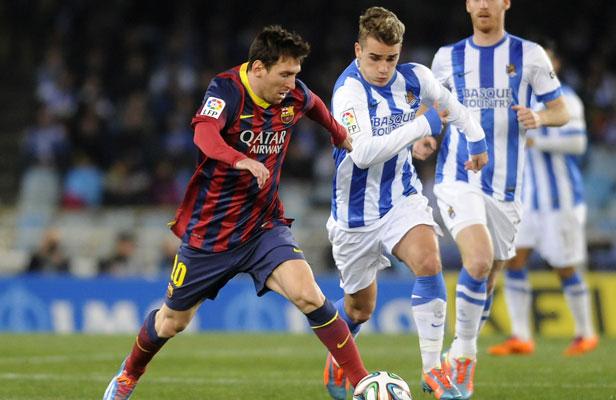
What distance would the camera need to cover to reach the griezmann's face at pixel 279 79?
6.37 meters

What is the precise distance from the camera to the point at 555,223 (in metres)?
11.3

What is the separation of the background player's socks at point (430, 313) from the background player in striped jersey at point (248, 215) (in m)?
0.75

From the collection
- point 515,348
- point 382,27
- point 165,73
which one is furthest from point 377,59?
point 165,73

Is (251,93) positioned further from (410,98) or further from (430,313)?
(430,313)

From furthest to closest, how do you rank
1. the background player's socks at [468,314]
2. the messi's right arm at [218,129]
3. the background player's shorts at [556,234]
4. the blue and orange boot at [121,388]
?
the background player's shorts at [556,234] → the background player's socks at [468,314] → the blue and orange boot at [121,388] → the messi's right arm at [218,129]

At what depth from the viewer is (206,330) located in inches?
603

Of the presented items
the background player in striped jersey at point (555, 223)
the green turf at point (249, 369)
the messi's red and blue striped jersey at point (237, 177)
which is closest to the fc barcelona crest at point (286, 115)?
the messi's red and blue striped jersey at point (237, 177)

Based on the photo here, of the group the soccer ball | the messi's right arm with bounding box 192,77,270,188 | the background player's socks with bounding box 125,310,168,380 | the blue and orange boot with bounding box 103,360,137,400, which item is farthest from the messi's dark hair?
the blue and orange boot with bounding box 103,360,137,400

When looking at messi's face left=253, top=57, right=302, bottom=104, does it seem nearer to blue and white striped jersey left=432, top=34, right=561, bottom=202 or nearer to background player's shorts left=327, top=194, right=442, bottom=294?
background player's shorts left=327, top=194, right=442, bottom=294

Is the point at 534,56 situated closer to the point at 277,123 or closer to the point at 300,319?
the point at 277,123

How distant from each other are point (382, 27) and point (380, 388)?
6.98 feet

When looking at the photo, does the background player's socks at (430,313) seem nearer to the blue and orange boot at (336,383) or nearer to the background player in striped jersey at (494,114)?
the blue and orange boot at (336,383)

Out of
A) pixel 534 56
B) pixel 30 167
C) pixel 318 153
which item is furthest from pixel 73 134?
pixel 534 56

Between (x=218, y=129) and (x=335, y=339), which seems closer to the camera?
(x=218, y=129)
